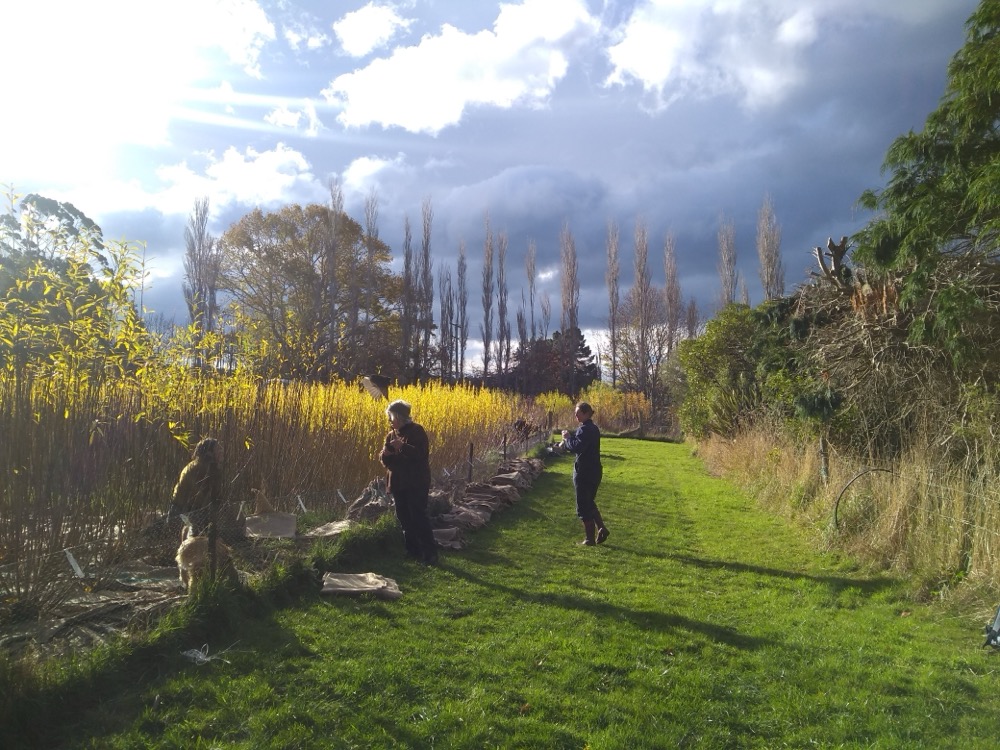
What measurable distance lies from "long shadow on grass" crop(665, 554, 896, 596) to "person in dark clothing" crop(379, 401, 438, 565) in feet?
9.80

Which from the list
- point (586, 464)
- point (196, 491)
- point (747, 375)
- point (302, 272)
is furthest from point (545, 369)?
point (196, 491)

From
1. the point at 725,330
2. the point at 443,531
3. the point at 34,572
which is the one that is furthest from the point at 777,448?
the point at 34,572

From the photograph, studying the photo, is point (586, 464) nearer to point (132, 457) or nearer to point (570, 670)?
point (570, 670)

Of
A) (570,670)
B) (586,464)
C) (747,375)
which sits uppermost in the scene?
(747,375)

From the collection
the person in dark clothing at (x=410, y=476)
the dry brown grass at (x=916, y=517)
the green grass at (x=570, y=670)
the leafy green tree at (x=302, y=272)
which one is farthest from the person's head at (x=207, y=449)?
the leafy green tree at (x=302, y=272)

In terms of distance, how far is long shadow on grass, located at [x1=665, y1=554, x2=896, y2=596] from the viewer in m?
6.66

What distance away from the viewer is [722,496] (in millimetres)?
13008

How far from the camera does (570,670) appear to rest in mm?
4449

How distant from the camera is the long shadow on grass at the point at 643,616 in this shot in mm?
5219

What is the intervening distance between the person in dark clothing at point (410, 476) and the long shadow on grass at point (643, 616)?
0.96 meters

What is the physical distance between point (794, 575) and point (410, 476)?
13.8ft

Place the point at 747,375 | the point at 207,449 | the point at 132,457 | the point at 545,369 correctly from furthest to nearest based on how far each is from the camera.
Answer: the point at 545,369 → the point at 747,375 → the point at 132,457 → the point at 207,449

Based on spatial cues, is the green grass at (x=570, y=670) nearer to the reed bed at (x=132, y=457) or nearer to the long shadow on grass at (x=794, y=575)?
the long shadow on grass at (x=794, y=575)

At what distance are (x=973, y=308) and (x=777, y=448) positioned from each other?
17.8ft
